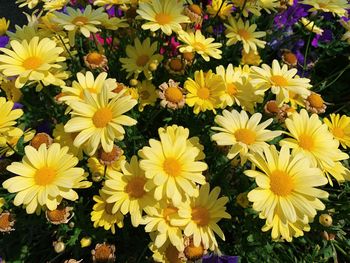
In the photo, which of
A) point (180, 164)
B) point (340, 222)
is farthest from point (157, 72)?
point (340, 222)

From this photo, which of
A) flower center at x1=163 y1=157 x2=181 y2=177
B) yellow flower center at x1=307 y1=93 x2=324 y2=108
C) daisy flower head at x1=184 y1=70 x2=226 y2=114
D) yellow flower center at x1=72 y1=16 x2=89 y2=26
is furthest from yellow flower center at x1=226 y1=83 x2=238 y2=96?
yellow flower center at x1=72 y1=16 x2=89 y2=26

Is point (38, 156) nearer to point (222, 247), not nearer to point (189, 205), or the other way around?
point (189, 205)

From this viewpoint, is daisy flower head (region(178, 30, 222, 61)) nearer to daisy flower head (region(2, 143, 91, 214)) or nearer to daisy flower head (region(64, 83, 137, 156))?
daisy flower head (region(64, 83, 137, 156))

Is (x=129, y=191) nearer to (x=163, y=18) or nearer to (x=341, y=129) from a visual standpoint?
(x=163, y=18)

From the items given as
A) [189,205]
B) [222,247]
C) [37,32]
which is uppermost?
[37,32]

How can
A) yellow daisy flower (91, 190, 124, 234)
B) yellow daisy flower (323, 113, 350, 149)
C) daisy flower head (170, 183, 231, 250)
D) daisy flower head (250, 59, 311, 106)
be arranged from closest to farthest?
daisy flower head (170, 183, 231, 250), yellow daisy flower (91, 190, 124, 234), daisy flower head (250, 59, 311, 106), yellow daisy flower (323, 113, 350, 149)

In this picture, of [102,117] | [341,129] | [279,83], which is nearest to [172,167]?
[102,117]
